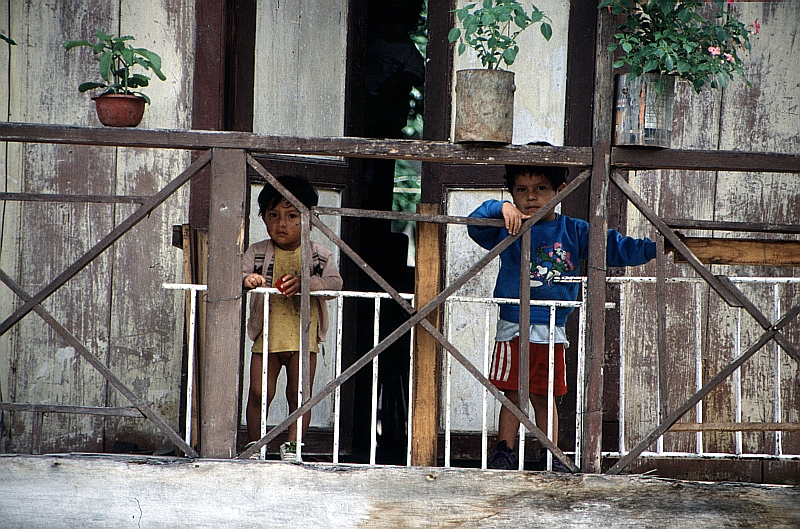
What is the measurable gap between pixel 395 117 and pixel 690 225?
2869 mm

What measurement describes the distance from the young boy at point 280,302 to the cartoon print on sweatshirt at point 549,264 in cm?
95

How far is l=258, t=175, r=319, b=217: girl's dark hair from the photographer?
430 centimetres

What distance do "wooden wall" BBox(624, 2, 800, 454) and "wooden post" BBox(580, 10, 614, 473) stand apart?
45.1 inches

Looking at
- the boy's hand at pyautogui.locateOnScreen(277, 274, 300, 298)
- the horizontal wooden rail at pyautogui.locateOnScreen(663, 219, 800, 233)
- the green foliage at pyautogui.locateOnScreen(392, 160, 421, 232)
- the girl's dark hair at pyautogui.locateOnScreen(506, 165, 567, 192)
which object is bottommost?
the boy's hand at pyautogui.locateOnScreen(277, 274, 300, 298)

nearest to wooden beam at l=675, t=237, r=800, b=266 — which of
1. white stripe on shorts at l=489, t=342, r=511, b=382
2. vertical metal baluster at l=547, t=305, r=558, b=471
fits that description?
vertical metal baluster at l=547, t=305, r=558, b=471

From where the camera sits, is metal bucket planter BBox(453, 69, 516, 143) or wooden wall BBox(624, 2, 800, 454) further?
wooden wall BBox(624, 2, 800, 454)

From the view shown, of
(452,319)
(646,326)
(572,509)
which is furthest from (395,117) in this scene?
(572,509)

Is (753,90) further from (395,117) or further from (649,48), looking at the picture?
(395,117)

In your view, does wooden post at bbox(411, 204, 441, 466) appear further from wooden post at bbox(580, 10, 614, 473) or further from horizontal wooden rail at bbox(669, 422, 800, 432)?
horizontal wooden rail at bbox(669, 422, 800, 432)

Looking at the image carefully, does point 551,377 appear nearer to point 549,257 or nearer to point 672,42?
point 549,257

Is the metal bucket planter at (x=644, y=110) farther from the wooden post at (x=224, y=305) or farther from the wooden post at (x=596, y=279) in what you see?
the wooden post at (x=224, y=305)

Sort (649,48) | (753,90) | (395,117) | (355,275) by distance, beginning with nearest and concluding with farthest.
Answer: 1. (649,48)
2. (753,90)
3. (355,275)
4. (395,117)

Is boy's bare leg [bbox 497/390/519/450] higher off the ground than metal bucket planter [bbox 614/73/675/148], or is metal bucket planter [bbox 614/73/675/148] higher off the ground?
metal bucket planter [bbox 614/73/675/148]

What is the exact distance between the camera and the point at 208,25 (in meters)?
4.65
